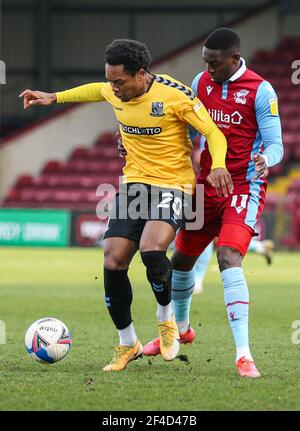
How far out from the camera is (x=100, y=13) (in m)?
31.3

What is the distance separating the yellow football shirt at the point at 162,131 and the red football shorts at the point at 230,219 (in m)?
0.25

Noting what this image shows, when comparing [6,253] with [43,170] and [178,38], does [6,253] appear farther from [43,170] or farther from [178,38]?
[178,38]

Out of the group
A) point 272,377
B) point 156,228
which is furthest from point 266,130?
point 272,377

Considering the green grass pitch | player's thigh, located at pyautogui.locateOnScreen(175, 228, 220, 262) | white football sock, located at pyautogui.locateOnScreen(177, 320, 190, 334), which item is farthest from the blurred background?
player's thigh, located at pyautogui.locateOnScreen(175, 228, 220, 262)

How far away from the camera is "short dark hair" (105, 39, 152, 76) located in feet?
21.4

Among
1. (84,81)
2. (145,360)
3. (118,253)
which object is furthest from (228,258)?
(84,81)

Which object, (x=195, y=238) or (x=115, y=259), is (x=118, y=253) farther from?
(x=195, y=238)

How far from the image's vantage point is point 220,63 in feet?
21.8

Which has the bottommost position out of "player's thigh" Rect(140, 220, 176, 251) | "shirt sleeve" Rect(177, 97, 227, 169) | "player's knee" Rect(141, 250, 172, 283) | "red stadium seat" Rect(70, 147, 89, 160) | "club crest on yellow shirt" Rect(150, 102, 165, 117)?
"player's knee" Rect(141, 250, 172, 283)

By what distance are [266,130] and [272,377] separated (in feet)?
5.29

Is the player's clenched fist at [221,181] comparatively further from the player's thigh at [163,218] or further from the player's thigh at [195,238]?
the player's thigh at [195,238]

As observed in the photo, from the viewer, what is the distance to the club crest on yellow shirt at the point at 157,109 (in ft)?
22.0

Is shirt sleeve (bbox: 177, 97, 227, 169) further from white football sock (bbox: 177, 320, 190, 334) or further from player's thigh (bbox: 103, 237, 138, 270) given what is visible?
white football sock (bbox: 177, 320, 190, 334)

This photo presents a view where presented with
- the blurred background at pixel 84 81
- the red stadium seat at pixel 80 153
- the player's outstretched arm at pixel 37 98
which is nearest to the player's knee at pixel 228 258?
the player's outstretched arm at pixel 37 98
